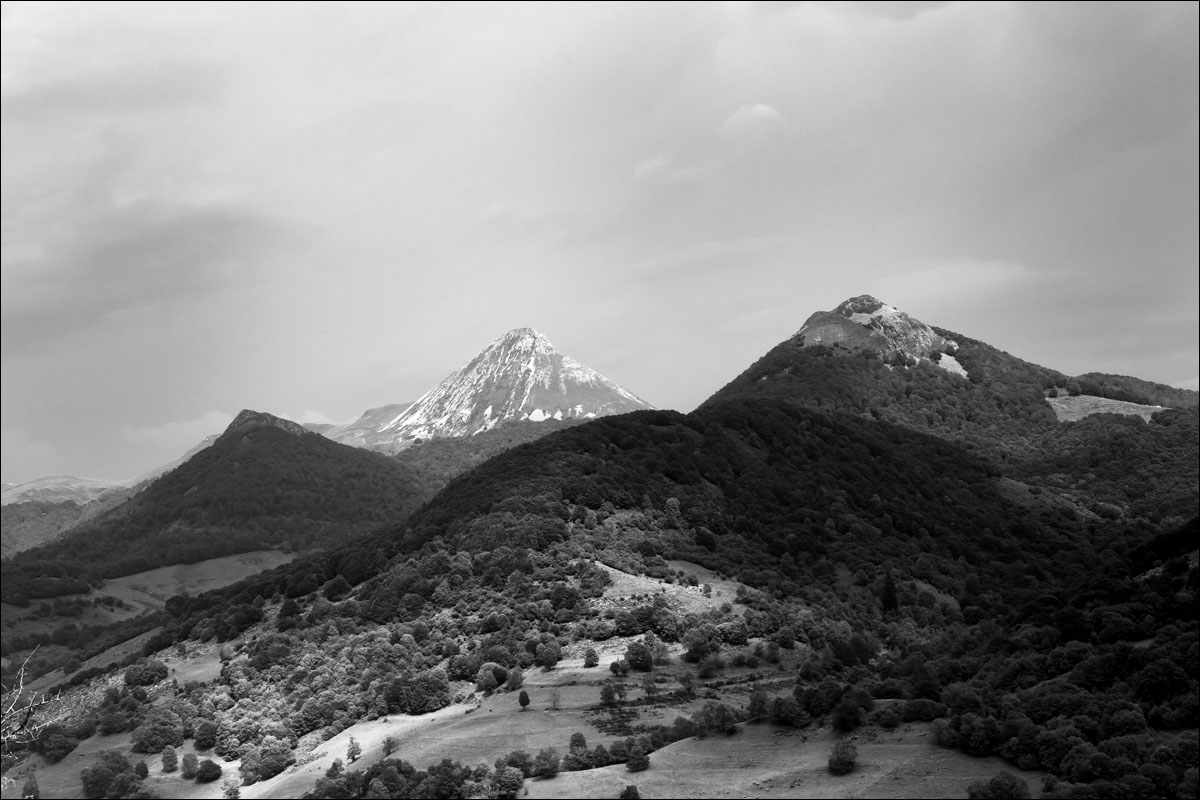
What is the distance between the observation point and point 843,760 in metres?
52.2

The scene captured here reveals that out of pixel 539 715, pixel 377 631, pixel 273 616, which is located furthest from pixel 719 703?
pixel 273 616

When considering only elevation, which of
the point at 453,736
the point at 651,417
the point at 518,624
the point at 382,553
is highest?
the point at 651,417

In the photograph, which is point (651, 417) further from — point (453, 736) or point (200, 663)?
point (453, 736)

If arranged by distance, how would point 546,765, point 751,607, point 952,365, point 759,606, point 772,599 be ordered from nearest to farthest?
point 546,765, point 751,607, point 759,606, point 772,599, point 952,365

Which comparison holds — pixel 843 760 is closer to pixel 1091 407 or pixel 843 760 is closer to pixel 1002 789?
pixel 1002 789

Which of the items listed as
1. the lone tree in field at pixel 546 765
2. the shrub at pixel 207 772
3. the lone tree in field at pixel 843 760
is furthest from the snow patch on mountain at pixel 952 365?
the shrub at pixel 207 772

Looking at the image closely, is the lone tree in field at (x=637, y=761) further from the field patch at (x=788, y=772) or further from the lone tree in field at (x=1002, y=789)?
the lone tree in field at (x=1002, y=789)

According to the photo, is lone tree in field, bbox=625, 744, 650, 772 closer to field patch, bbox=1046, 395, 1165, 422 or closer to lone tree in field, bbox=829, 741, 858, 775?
lone tree in field, bbox=829, 741, 858, 775

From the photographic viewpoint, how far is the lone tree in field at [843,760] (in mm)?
52250

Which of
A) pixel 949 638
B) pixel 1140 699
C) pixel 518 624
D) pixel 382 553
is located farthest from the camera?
pixel 382 553

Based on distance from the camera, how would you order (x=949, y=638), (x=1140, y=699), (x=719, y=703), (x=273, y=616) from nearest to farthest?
(x=1140, y=699) → (x=719, y=703) → (x=949, y=638) → (x=273, y=616)

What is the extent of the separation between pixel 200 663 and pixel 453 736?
35.4 metres

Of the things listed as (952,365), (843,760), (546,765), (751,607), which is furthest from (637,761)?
(952,365)

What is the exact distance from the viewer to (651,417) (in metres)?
127
